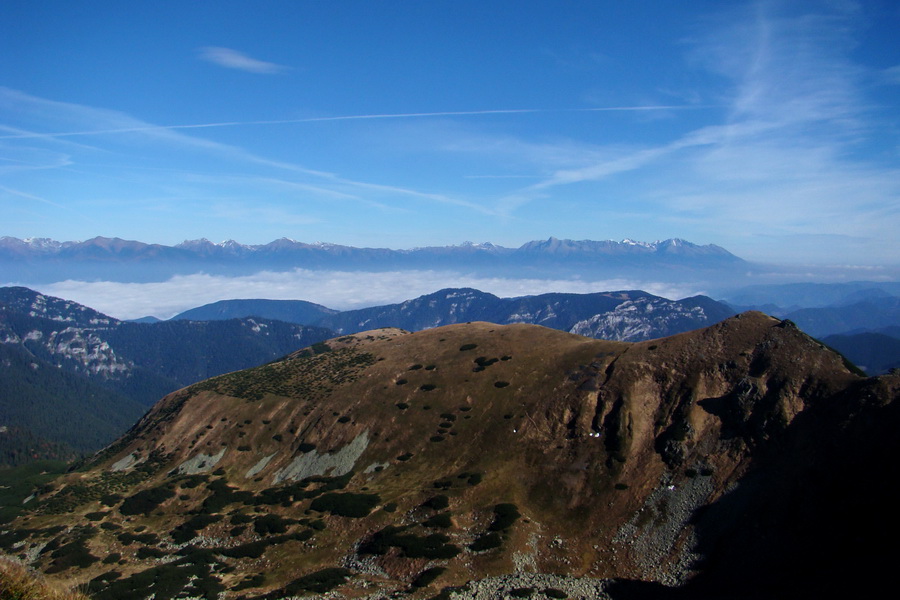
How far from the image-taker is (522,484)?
Answer: 76.9 metres

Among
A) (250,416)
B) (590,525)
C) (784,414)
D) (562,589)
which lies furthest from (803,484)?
(250,416)

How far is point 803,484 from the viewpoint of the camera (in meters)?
59.4

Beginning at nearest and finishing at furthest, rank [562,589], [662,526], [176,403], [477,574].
A: [562,589] < [477,574] < [662,526] < [176,403]

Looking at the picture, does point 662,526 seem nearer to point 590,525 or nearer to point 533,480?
point 590,525

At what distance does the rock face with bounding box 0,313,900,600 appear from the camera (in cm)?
5716

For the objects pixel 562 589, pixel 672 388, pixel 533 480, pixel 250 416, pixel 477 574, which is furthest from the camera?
pixel 250 416

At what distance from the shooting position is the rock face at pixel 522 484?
57.2 metres

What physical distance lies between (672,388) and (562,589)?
4233cm

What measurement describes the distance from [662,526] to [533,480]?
19.2m

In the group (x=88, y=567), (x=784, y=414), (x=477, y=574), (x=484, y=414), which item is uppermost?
(x=784, y=414)

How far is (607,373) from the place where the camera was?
3656 inches

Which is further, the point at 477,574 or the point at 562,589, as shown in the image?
the point at 477,574

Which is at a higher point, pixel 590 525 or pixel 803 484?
pixel 803 484

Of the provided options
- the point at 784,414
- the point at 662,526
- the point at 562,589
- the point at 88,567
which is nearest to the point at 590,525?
the point at 662,526
